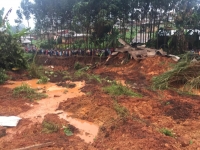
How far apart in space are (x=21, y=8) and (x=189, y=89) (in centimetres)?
1557

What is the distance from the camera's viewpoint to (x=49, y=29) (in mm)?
20875

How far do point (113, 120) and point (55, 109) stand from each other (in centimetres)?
225

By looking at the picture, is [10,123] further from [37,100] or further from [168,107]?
[168,107]

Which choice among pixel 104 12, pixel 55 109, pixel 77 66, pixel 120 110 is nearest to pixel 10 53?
pixel 77 66

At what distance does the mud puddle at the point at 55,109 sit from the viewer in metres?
5.93

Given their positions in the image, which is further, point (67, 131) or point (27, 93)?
point (27, 93)

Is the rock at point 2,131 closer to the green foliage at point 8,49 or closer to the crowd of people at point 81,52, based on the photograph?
the green foliage at point 8,49

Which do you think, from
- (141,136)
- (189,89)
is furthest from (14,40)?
(141,136)

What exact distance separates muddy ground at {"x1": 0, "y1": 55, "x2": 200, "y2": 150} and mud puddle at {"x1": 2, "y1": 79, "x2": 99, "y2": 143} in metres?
0.03

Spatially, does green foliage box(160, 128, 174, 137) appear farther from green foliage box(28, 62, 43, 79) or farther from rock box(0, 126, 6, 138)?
green foliage box(28, 62, 43, 79)

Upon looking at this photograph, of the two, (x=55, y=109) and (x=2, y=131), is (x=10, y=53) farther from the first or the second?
(x=2, y=131)

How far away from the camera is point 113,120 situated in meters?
6.22

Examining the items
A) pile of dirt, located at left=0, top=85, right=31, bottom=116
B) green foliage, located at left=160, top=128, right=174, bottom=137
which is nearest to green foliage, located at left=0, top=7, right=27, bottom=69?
pile of dirt, located at left=0, top=85, right=31, bottom=116

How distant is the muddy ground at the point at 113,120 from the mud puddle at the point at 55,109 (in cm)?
3
